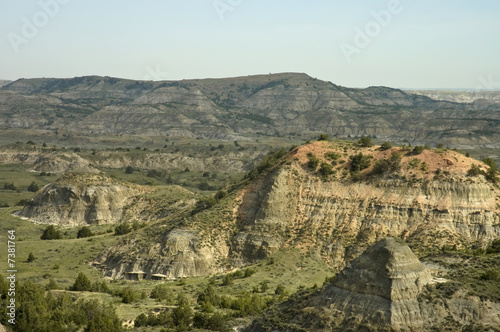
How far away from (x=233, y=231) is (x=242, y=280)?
10.4 m

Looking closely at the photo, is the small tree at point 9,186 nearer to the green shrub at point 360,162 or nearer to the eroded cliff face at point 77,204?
the eroded cliff face at point 77,204

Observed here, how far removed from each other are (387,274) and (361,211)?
1192 inches

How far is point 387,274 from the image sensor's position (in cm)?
4231

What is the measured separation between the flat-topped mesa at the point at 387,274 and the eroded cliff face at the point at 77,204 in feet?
241

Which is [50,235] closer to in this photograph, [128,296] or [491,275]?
[128,296]

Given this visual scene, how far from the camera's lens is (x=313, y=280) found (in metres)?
65.8

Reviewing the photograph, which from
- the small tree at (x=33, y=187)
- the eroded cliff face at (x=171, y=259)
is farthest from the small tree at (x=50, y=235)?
the small tree at (x=33, y=187)

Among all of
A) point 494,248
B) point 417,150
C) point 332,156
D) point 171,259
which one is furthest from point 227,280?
point 417,150

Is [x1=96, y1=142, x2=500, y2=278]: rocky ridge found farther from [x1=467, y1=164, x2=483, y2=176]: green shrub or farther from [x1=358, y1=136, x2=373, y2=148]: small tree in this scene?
[x1=358, y1=136, x2=373, y2=148]: small tree

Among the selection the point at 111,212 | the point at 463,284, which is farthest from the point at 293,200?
the point at 111,212

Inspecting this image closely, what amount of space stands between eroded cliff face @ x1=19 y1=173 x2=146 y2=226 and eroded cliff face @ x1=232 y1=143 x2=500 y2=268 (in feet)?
134

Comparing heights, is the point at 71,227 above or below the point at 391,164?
below

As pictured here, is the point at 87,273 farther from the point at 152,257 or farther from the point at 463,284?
the point at 463,284

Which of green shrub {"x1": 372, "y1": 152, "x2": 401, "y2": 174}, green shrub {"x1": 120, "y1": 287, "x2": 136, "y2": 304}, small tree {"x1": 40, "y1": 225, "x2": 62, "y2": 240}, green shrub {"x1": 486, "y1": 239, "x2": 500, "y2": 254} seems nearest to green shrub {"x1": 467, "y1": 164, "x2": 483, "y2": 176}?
green shrub {"x1": 372, "y1": 152, "x2": 401, "y2": 174}
